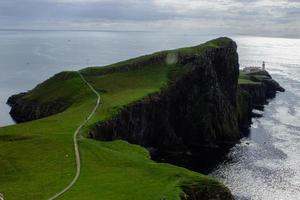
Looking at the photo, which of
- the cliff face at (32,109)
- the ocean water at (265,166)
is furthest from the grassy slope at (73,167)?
the ocean water at (265,166)

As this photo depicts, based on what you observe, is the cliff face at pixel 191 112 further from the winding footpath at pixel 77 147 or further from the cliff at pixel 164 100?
the winding footpath at pixel 77 147

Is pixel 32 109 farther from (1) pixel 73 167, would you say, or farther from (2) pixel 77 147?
(1) pixel 73 167

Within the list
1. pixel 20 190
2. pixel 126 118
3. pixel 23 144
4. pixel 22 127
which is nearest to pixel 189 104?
pixel 126 118

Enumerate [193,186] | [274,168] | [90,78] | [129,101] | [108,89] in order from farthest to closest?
[90,78] < [108,89] < [129,101] < [274,168] < [193,186]

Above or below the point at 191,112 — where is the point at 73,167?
above

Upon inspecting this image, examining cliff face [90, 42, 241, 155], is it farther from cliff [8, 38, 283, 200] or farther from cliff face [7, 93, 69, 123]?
cliff face [7, 93, 69, 123]

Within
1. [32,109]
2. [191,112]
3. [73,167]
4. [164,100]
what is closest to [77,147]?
[73,167]

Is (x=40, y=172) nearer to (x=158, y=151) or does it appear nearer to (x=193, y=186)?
(x=193, y=186)

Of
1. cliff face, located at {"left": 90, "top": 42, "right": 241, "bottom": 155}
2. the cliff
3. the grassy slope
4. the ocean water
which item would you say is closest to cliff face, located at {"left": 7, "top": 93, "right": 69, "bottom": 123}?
the cliff
